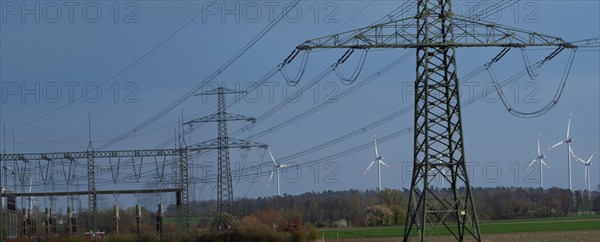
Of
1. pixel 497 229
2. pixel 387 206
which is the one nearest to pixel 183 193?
pixel 497 229

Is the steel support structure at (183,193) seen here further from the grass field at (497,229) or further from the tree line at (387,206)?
the tree line at (387,206)

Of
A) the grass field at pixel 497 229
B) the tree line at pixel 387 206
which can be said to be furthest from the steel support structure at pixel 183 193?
the tree line at pixel 387 206

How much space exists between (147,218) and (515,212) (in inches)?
2409

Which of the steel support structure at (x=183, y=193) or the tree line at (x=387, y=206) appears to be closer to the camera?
the steel support structure at (x=183, y=193)

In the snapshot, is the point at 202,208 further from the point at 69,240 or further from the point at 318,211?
the point at 69,240

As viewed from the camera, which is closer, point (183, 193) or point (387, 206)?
point (183, 193)

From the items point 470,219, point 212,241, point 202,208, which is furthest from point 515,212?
point 470,219

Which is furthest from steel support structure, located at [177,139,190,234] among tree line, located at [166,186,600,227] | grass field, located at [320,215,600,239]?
tree line, located at [166,186,600,227]

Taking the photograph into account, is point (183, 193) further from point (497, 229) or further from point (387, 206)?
point (387, 206)

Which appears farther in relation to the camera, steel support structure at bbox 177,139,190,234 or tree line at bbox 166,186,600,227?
tree line at bbox 166,186,600,227

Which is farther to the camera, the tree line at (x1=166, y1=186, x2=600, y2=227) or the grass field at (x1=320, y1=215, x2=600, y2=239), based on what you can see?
the tree line at (x1=166, y1=186, x2=600, y2=227)

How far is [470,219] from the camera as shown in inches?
1489

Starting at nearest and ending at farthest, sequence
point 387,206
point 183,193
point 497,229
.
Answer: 1. point 183,193
2. point 497,229
3. point 387,206

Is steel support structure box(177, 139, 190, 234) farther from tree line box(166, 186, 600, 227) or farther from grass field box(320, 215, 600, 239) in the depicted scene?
tree line box(166, 186, 600, 227)
